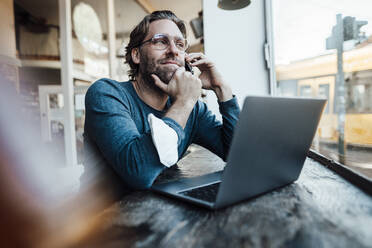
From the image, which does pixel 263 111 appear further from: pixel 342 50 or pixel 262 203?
pixel 342 50

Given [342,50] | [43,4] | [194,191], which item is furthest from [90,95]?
[43,4]

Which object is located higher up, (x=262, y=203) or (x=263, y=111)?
(x=263, y=111)

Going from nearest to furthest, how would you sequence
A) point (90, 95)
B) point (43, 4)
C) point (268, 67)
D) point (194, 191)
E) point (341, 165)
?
point (194, 191)
point (341, 165)
point (90, 95)
point (268, 67)
point (43, 4)

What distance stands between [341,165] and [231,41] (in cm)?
176

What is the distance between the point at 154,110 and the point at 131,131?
0.39 m

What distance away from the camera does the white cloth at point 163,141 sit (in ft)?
2.39

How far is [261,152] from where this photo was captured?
54 centimetres

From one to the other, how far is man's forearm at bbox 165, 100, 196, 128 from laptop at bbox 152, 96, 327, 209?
0.24m

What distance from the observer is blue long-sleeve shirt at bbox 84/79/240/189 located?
0.73 metres

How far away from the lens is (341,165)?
0.85m

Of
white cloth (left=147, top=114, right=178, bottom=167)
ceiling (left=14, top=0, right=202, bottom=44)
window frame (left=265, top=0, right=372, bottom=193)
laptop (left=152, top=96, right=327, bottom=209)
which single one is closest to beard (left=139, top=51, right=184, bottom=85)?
white cloth (left=147, top=114, right=178, bottom=167)

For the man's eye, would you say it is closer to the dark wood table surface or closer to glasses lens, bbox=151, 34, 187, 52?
glasses lens, bbox=151, 34, 187, 52


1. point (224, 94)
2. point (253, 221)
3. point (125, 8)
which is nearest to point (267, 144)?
point (253, 221)

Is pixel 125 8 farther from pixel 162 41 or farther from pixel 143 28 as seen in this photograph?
pixel 162 41
